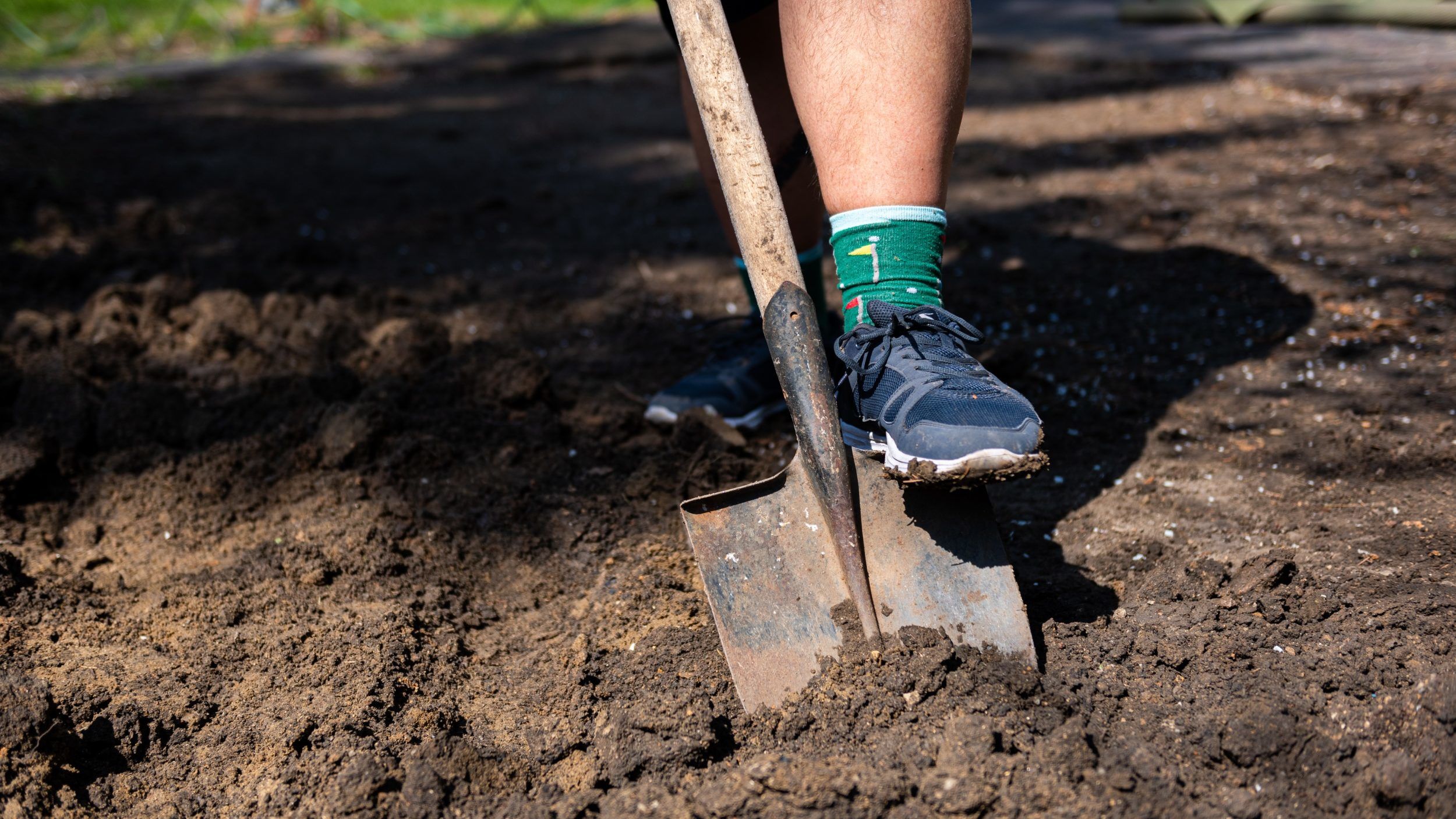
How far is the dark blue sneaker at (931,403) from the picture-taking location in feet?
4.58

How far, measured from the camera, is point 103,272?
3.21 metres

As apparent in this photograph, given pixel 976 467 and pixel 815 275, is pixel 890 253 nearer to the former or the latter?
pixel 976 467

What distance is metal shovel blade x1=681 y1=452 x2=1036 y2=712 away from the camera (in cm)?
147

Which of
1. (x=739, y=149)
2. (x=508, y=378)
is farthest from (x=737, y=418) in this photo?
(x=739, y=149)

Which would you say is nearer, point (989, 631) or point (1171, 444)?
point (989, 631)

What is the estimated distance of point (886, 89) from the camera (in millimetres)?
1611

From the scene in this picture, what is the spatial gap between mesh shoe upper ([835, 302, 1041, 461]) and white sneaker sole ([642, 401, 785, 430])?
0.56 m

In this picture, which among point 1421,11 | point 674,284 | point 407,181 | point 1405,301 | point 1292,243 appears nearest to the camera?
point 1405,301

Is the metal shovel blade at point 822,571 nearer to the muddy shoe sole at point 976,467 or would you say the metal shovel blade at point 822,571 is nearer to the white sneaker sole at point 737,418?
the muddy shoe sole at point 976,467

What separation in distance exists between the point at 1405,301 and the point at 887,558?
1767 mm

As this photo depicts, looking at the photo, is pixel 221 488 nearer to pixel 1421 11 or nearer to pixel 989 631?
pixel 989 631

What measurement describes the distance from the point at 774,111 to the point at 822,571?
1.11m

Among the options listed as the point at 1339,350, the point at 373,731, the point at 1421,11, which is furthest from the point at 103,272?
the point at 1421,11

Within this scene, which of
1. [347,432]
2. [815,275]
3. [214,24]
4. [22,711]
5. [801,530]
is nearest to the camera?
[22,711]
